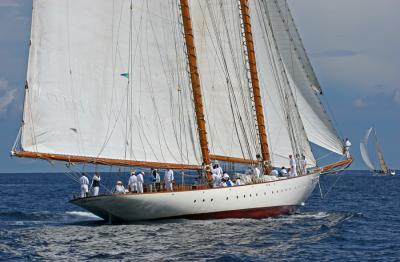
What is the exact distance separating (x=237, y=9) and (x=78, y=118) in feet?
55.7

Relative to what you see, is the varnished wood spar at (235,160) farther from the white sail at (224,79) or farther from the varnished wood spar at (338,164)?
the varnished wood spar at (338,164)

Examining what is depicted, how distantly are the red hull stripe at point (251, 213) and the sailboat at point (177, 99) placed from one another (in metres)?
0.09

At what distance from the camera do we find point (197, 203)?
49781 millimetres

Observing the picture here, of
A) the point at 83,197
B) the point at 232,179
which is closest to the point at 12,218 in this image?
the point at 83,197

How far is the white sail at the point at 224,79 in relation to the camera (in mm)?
59312

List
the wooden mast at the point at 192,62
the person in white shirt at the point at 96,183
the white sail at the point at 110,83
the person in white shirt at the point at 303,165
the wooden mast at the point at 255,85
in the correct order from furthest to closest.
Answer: the person in white shirt at the point at 303,165
the wooden mast at the point at 255,85
the wooden mast at the point at 192,62
the person in white shirt at the point at 96,183
the white sail at the point at 110,83

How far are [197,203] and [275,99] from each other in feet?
47.8

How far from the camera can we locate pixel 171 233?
45.0 m

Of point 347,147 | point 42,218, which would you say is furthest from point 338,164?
point 42,218

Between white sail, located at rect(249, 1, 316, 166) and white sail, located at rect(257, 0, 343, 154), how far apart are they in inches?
21.4

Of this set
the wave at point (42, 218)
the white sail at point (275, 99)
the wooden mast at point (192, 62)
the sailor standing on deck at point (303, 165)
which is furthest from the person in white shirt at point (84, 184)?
the sailor standing on deck at point (303, 165)

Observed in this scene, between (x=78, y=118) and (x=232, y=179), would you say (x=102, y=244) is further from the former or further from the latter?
(x=232, y=179)

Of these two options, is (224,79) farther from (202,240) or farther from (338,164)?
(202,240)

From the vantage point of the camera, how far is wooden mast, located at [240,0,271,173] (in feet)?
193
